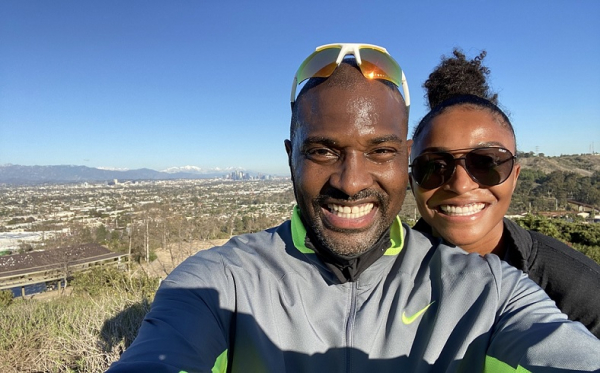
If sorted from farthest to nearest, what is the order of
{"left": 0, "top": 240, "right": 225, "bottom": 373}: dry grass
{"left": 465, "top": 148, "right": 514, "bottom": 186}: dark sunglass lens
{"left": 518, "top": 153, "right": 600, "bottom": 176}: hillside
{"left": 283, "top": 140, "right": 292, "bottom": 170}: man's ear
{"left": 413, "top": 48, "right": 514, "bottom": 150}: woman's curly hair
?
{"left": 518, "top": 153, "right": 600, "bottom": 176}: hillside
{"left": 0, "top": 240, "right": 225, "bottom": 373}: dry grass
{"left": 413, "top": 48, "right": 514, "bottom": 150}: woman's curly hair
{"left": 465, "top": 148, "right": 514, "bottom": 186}: dark sunglass lens
{"left": 283, "top": 140, "right": 292, "bottom": 170}: man's ear

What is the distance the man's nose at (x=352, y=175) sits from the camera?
149 centimetres

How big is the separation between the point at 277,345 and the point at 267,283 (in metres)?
0.23

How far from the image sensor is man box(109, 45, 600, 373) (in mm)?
1237

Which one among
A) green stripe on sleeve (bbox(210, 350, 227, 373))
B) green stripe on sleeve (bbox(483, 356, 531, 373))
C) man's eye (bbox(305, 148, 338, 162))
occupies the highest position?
man's eye (bbox(305, 148, 338, 162))

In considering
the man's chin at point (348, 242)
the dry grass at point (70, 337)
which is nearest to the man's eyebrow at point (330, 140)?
the man's chin at point (348, 242)

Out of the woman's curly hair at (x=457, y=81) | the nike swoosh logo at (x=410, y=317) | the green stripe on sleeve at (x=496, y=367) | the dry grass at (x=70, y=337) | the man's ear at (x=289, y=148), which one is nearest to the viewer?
the green stripe on sleeve at (x=496, y=367)

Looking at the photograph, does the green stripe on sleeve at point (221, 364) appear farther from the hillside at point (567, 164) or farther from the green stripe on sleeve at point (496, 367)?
the hillside at point (567, 164)

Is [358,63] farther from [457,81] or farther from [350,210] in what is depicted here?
[457,81]

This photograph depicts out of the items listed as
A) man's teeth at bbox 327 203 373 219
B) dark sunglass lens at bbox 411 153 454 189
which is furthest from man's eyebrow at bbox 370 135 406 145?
dark sunglass lens at bbox 411 153 454 189

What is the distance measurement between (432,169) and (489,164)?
0.30m

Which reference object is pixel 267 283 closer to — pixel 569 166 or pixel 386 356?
pixel 386 356

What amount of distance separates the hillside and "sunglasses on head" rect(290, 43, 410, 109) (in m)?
50.7

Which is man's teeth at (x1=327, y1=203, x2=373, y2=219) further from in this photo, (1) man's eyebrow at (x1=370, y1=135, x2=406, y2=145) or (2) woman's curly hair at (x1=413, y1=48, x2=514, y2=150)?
(2) woman's curly hair at (x1=413, y1=48, x2=514, y2=150)

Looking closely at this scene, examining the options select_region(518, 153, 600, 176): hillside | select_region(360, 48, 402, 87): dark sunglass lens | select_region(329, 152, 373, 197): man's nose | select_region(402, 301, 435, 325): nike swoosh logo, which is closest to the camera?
select_region(402, 301, 435, 325): nike swoosh logo
